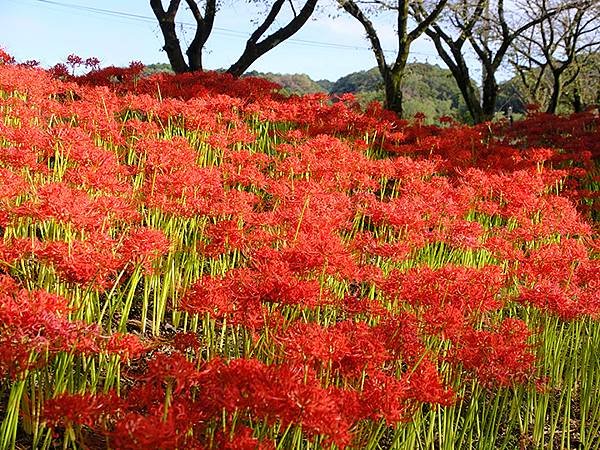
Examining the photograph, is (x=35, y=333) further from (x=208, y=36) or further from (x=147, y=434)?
(x=208, y=36)

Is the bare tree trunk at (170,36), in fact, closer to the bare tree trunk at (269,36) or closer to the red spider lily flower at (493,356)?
the bare tree trunk at (269,36)

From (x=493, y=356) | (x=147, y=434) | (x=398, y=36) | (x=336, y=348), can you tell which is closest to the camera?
(x=147, y=434)

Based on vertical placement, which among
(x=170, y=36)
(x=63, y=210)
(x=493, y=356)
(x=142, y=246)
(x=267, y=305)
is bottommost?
(x=493, y=356)

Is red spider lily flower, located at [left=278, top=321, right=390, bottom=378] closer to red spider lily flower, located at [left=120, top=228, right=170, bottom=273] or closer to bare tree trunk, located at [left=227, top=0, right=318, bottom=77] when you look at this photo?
red spider lily flower, located at [left=120, top=228, right=170, bottom=273]

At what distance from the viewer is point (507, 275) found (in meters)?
4.68

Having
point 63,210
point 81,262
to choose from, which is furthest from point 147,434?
point 63,210

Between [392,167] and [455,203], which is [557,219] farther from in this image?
[392,167]

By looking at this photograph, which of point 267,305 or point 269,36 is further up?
point 269,36

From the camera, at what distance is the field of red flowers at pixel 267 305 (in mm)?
2484

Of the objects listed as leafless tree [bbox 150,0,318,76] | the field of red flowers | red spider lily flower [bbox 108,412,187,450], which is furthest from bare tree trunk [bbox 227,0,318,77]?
red spider lily flower [bbox 108,412,187,450]

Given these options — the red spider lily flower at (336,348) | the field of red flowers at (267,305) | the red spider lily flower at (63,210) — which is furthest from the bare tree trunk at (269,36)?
the red spider lily flower at (336,348)

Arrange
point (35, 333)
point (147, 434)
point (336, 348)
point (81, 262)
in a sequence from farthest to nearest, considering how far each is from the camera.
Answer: point (81, 262), point (336, 348), point (35, 333), point (147, 434)

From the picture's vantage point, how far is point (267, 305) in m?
3.48

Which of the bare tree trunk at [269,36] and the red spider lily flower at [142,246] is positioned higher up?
the bare tree trunk at [269,36]
